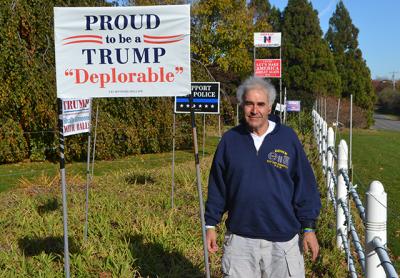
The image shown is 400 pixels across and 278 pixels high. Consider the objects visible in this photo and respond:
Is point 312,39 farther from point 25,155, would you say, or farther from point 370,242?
point 370,242

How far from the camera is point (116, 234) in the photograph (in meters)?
5.41

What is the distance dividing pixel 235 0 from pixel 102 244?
25195 mm

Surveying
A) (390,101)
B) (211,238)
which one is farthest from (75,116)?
(390,101)

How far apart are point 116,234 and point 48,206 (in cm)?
194

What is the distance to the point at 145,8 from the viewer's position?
384 centimetres

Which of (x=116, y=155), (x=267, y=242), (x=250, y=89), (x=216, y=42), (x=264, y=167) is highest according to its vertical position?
(x=216, y=42)

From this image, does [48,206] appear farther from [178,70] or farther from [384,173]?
[384,173]

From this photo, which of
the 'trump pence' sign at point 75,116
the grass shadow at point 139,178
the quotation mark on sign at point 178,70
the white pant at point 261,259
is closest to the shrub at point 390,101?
the grass shadow at point 139,178

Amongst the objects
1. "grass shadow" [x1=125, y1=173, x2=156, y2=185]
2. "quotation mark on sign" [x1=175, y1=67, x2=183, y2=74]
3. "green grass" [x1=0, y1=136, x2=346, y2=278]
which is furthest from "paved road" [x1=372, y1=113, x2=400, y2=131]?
"quotation mark on sign" [x1=175, y1=67, x2=183, y2=74]

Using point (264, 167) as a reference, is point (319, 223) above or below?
below

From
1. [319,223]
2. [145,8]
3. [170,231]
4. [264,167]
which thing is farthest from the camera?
[319,223]

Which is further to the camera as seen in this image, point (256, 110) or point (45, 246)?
point (45, 246)

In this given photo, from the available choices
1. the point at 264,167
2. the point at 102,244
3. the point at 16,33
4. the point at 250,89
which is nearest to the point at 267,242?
the point at 264,167

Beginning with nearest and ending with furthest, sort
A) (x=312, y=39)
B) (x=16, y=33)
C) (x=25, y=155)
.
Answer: (x=16, y=33), (x=25, y=155), (x=312, y=39)
